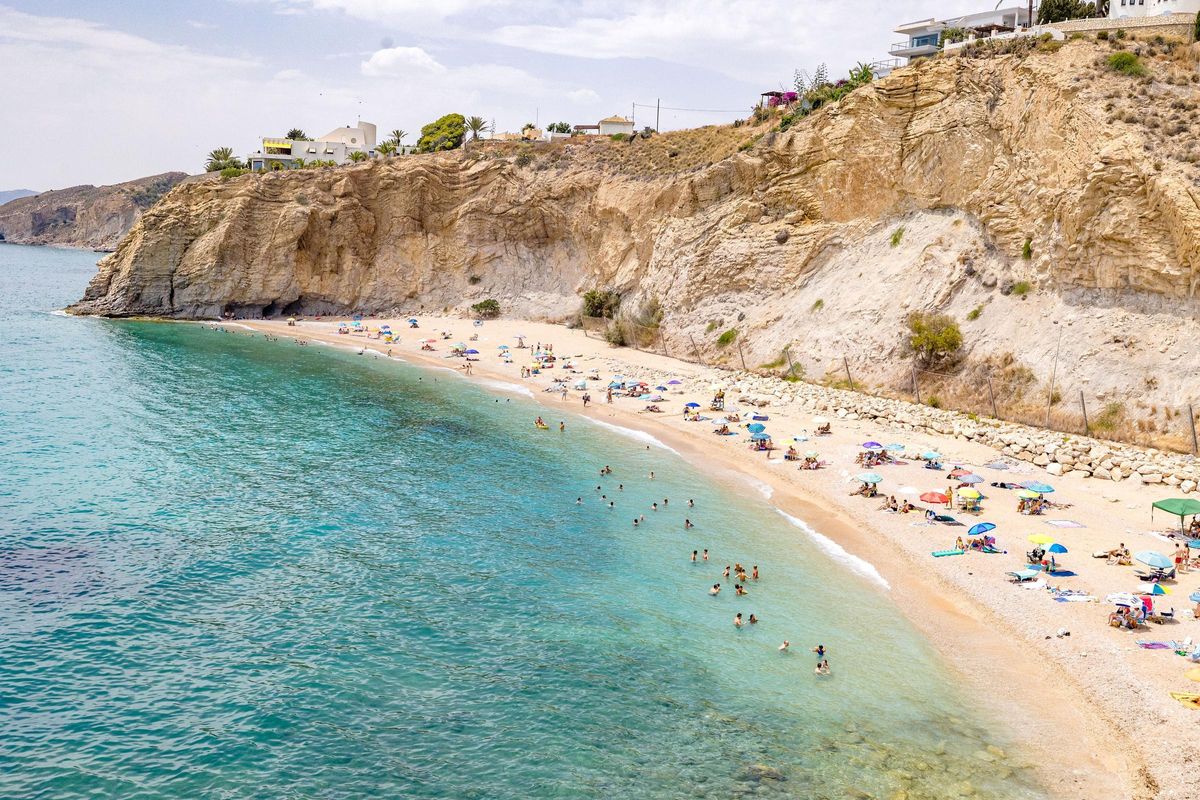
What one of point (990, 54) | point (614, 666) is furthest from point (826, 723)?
point (990, 54)

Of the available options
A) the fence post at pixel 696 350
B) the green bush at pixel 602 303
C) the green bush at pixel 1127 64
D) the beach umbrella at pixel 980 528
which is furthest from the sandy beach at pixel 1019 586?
the green bush at pixel 602 303

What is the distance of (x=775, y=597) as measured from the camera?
24469mm

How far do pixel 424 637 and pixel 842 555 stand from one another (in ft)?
46.3

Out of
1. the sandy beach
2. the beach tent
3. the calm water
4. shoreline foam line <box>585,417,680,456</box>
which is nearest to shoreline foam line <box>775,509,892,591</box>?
the sandy beach

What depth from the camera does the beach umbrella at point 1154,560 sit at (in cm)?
2278

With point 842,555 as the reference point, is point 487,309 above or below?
above

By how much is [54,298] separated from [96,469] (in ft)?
233

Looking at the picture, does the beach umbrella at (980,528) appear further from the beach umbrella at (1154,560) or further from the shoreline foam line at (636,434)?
the shoreline foam line at (636,434)

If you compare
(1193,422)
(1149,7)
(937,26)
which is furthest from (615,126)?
(1193,422)

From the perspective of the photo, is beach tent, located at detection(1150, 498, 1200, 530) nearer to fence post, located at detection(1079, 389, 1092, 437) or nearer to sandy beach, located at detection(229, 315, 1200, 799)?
sandy beach, located at detection(229, 315, 1200, 799)

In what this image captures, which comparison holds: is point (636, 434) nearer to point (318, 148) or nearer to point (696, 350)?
point (696, 350)

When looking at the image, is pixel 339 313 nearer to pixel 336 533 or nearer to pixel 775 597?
pixel 336 533

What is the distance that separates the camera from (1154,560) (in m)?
23.0

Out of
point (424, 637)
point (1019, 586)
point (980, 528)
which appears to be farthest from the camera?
point (980, 528)
